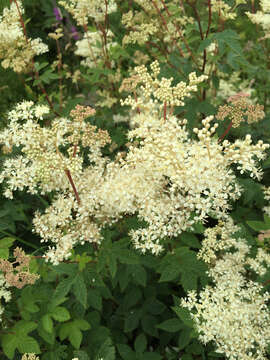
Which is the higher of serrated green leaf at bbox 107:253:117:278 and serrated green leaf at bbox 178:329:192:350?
serrated green leaf at bbox 107:253:117:278

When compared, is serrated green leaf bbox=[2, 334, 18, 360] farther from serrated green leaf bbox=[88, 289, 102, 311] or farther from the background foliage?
serrated green leaf bbox=[88, 289, 102, 311]

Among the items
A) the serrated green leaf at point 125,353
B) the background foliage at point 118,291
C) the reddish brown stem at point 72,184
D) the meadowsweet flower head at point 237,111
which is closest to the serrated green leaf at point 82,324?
the background foliage at point 118,291

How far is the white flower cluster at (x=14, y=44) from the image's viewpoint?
134 inches

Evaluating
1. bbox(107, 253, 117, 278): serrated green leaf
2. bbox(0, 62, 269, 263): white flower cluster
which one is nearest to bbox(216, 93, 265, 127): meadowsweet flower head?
bbox(0, 62, 269, 263): white flower cluster

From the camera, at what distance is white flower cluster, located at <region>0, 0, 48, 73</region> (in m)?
3.41

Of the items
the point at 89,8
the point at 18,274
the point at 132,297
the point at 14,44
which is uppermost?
the point at 89,8

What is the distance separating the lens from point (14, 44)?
361 cm

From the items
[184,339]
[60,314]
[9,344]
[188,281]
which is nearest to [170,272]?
[188,281]

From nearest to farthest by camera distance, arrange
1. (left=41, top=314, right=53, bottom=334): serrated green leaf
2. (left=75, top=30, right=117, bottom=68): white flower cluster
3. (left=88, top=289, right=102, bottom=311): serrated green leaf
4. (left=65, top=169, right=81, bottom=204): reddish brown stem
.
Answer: (left=65, top=169, right=81, bottom=204): reddish brown stem
(left=41, top=314, right=53, bottom=334): serrated green leaf
(left=88, top=289, right=102, bottom=311): serrated green leaf
(left=75, top=30, right=117, bottom=68): white flower cluster

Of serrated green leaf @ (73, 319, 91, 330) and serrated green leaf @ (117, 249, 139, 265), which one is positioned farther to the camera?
serrated green leaf @ (73, 319, 91, 330)

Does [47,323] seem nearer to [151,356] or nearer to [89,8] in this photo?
[151,356]

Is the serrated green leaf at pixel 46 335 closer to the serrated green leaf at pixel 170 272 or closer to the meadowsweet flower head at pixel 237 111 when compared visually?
the serrated green leaf at pixel 170 272

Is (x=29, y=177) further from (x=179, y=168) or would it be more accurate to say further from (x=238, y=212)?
(x=238, y=212)

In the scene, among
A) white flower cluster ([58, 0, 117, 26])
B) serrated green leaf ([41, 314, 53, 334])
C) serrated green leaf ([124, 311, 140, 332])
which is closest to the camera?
serrated green leaf ([41, 314, 53, 334])
